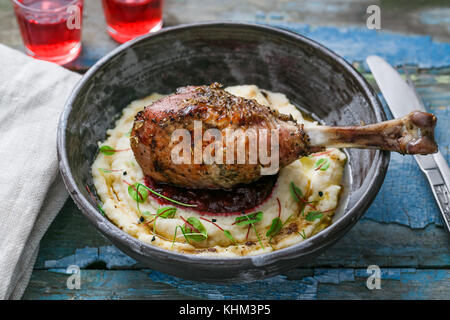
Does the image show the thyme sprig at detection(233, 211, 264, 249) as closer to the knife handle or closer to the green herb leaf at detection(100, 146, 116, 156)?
the green herb leaf at detection(100, 146, 116, 156)

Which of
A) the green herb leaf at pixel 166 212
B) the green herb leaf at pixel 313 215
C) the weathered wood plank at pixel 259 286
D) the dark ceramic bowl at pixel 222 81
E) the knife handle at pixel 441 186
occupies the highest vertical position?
the dark ceramic bowl at pixel 222 81

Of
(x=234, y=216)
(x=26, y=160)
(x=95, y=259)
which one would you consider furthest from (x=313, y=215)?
(x=26, y=160)

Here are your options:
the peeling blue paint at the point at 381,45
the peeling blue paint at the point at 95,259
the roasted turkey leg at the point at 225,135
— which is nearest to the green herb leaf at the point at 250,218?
the roasted turkey leg at the point at 225,135

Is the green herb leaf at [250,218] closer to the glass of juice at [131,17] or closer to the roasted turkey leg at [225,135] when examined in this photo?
the roasted turkey leg at [225,135]

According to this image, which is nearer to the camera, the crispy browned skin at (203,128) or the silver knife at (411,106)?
the crispy browned skin at (203,128)

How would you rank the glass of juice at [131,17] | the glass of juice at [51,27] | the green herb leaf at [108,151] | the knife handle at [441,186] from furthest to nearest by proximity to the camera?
the glass of juice at [131,17]
the glass of juice at [51,27]
the green herb leaf at [108,151]
the knife handle at [441,186]

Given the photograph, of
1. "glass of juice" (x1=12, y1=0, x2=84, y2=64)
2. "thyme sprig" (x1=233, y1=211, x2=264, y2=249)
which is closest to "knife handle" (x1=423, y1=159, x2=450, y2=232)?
"thyme sprig" (x1=233, y1=211, x2=264, y2=249)
